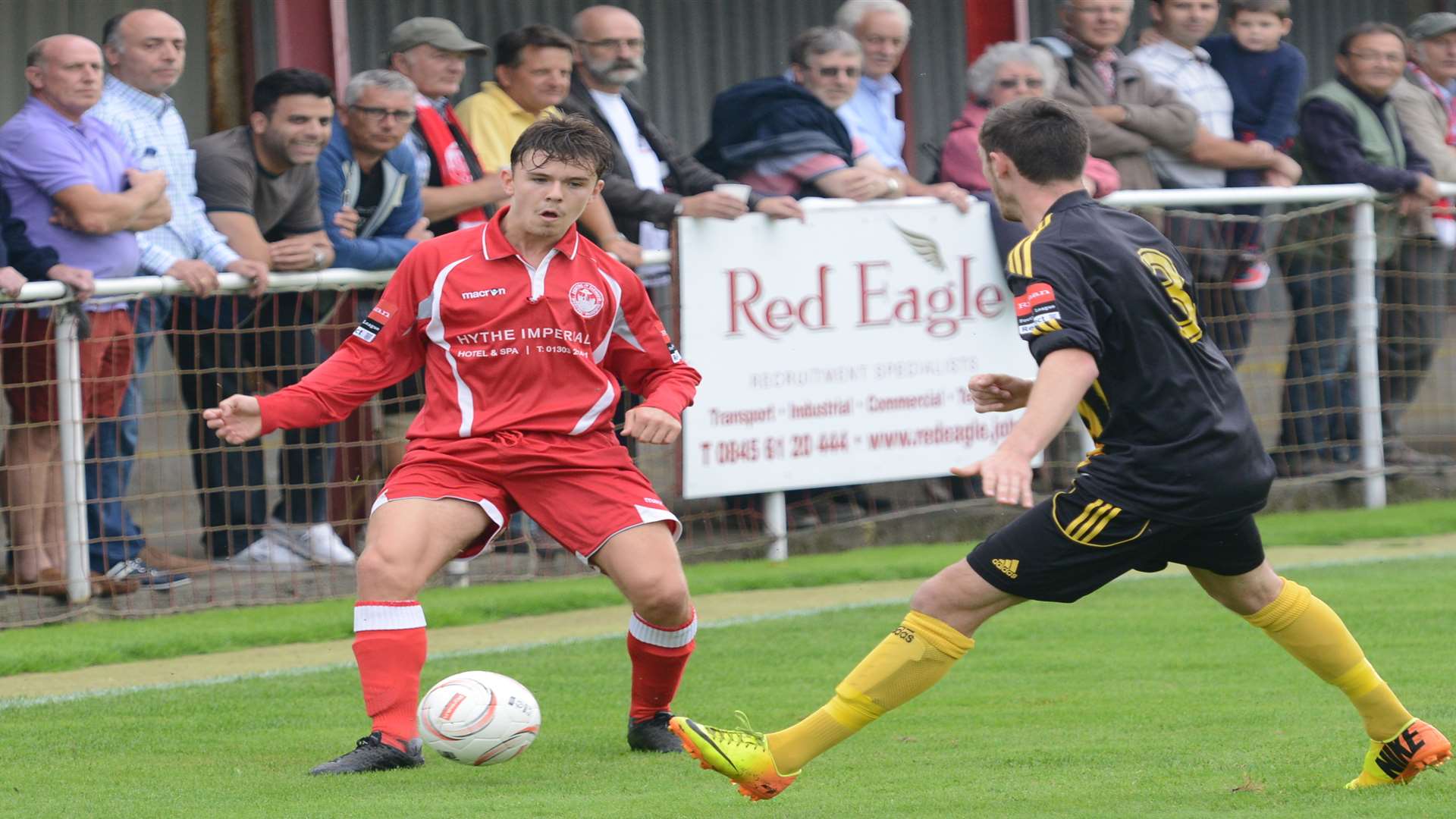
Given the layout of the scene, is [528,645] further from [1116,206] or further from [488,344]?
[1116,206]

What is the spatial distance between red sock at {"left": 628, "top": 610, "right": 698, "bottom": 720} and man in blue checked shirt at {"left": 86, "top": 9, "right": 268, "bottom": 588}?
3312mm

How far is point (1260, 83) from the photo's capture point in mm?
11117

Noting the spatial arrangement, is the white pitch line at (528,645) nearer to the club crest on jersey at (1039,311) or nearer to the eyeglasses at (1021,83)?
the eyeglasses at (1021,83)

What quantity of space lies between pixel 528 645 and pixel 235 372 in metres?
1.93

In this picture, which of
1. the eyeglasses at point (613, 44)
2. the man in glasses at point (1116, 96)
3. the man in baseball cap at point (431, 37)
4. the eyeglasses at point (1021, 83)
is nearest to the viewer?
the man in baseball cap at point (431, 37)

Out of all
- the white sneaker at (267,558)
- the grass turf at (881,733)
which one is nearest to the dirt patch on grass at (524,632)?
the grass turf at (881,733)

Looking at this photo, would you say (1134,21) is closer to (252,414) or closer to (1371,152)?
(1371,152)

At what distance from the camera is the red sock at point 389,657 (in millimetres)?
5406

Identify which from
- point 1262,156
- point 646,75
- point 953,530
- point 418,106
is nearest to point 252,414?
point 418,106

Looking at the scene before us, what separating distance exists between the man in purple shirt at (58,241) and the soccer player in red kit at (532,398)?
263cm

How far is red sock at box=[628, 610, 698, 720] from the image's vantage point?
5801mm

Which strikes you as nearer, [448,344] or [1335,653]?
[1335,653]

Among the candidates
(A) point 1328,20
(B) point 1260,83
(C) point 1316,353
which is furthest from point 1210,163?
(A) point 1328,20

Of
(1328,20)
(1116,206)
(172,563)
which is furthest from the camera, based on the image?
(1328,20)
